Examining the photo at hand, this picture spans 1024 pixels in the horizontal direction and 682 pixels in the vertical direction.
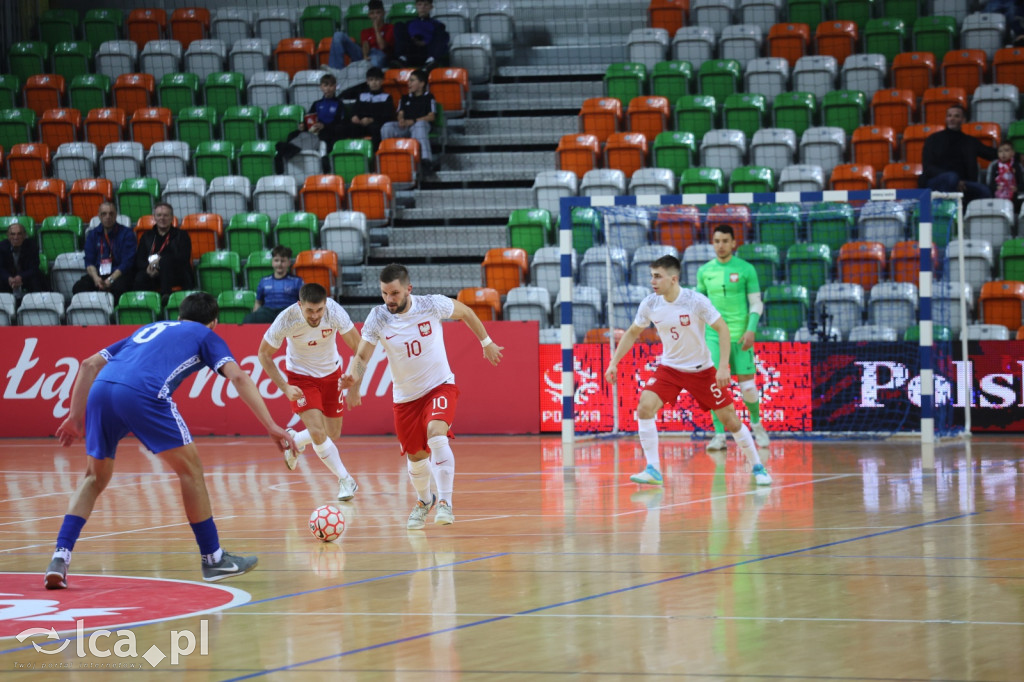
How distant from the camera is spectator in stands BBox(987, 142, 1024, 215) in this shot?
629 inches

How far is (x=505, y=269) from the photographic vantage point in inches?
670

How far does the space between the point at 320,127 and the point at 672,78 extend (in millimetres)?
5701

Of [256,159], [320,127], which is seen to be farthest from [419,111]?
[256,159]

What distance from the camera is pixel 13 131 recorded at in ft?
70.0

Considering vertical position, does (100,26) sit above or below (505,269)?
above

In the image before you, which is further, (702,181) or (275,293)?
(702,181)

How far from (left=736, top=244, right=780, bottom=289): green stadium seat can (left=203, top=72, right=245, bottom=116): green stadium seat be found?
394 inches

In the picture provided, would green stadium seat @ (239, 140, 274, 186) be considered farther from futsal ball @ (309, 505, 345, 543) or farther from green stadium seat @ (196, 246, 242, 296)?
futsal ball @ (309, 505, 345, 543)

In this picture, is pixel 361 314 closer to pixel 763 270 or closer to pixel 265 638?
pixel 763 270

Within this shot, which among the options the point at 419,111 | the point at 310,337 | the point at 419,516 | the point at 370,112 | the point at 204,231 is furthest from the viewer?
the point at 370,112

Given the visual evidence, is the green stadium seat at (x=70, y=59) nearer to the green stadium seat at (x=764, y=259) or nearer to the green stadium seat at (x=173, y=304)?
the green stadium seat at (x=173, y=304)

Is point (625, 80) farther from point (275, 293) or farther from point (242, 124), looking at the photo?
point (275, 293)

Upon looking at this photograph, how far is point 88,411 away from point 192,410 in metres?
10.3

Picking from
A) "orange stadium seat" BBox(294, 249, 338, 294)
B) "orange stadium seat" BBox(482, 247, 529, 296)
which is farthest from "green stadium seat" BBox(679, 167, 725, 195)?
"orange stadium seat" BBox(294, 249, 338, 294)
